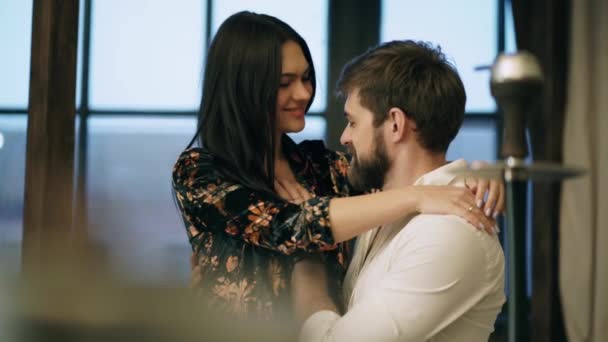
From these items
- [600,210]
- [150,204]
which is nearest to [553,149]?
[600,210]

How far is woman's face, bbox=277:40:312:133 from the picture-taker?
1820 mm

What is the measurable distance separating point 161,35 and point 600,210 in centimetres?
215

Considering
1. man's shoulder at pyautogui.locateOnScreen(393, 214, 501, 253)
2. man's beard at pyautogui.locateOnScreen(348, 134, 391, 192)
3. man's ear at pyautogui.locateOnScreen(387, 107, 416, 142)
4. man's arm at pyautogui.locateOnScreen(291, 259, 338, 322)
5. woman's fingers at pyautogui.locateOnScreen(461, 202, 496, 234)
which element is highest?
man's ear at pyautogui.locateOnScreen(387, 107, 416, 142)

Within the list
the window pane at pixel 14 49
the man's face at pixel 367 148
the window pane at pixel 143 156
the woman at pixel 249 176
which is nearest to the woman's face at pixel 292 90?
the woman at pixel 249 176

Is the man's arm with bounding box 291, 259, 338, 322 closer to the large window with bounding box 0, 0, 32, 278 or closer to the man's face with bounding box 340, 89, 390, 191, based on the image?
the man's face with bounding box 340, 89, 390, 191

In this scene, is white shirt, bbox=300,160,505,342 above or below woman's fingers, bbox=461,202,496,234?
below

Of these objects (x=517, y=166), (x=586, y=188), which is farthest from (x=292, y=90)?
(x=586, y=188)

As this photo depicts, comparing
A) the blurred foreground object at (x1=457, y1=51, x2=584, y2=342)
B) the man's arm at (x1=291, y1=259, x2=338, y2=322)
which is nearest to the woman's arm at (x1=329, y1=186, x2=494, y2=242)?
the man's arm at (x1=291, y1=259, x2=338, y2=322)

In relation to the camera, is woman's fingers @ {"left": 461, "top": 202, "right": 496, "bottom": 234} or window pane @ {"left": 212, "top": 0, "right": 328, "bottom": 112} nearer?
woman's fingers @ {"left": 461, "top": 202, "right": 496, "bottom": 234}

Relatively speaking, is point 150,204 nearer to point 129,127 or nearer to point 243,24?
point 129,127

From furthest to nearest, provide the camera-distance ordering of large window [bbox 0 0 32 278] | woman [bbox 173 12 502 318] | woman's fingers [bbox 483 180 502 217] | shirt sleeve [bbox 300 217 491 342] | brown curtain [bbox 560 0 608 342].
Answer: large window [bbox 0 0 32 278] → brown curtain [bbox 560 0 608 342] → woman [bbox 173 12 502 318] → woman's fingers [bbox 483 180 502 217] → shirt sleeve [bbox 300 217 491 342]

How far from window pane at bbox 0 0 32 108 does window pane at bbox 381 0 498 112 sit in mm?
1739

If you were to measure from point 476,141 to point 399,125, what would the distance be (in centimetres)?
201

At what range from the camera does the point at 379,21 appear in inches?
143
